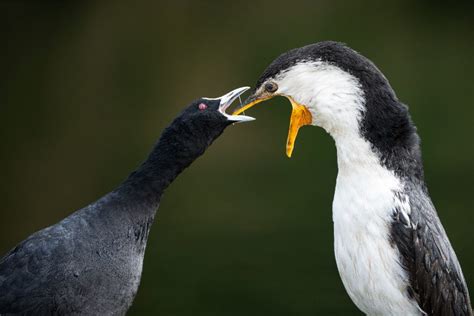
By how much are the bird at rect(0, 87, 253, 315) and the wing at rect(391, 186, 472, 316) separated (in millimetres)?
1106

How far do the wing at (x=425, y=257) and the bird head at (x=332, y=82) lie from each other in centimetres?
52

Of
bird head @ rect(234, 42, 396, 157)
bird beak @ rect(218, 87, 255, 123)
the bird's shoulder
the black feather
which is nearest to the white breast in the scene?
bird head @ rect(234, 42, 396, 157)

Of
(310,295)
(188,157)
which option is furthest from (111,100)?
(188,157)

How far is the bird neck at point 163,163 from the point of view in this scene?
554 centimetres

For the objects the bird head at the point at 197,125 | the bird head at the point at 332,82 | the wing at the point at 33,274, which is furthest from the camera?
the bird head at the point at 197,125

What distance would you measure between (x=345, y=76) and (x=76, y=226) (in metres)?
1.74

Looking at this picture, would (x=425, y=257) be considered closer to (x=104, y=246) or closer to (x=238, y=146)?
(x=104, y=246)

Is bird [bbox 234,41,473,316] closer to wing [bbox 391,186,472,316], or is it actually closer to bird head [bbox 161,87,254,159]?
wing [bbox 391,186,472,316]

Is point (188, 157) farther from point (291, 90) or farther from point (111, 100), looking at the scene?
point (111, 100)

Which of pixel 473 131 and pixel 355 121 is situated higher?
pixel 355 121

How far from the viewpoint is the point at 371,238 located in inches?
200

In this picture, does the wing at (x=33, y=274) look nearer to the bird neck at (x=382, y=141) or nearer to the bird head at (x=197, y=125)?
the bird head at (x=197, y=125)

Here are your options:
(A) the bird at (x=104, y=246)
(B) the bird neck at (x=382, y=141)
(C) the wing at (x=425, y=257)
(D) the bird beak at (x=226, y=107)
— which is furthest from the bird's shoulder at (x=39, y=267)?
(C) the wing at (x=425, y=257)

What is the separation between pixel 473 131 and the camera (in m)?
14.6
